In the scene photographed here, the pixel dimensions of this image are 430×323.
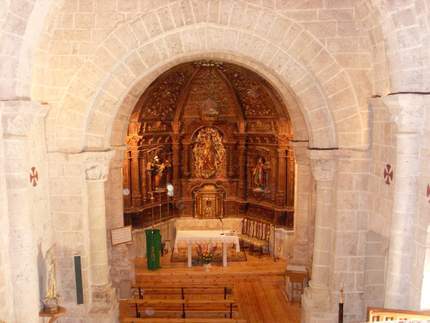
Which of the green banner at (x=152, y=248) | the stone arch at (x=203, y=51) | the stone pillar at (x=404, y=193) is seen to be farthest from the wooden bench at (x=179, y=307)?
the stone pillar at (x=404, y=193)

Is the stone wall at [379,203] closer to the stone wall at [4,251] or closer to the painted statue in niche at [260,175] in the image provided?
the stone wall at [4,251]

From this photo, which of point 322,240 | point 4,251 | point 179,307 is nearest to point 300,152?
point 322,240

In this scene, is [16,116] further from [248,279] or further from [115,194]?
[248,279]

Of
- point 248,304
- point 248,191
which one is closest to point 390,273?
point 248,304

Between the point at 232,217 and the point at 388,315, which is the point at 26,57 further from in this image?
the point at 232,217

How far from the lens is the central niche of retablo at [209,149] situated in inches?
474

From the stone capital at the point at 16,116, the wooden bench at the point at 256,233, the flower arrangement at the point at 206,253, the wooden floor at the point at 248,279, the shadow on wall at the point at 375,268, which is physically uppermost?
the stone capital at the point at 16,116

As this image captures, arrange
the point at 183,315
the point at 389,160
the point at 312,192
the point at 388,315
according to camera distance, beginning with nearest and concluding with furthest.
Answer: the point at 388,315 → the point at 389,160 → the point at 183,315 → the point at 312,192

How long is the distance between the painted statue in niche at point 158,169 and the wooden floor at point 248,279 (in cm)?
215

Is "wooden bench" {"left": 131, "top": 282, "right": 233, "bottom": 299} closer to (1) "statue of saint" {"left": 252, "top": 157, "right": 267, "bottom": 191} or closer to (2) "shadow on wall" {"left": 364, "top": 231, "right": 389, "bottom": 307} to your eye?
(2) "shadow on wall" {"left": 364, "top": 231, "right": 389, "bottom": 307}

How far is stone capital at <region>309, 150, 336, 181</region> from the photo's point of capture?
6.90 meters

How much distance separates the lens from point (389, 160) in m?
6.11

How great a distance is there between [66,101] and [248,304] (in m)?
5.92

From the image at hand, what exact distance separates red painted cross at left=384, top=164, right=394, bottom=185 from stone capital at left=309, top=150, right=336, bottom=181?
902mm
